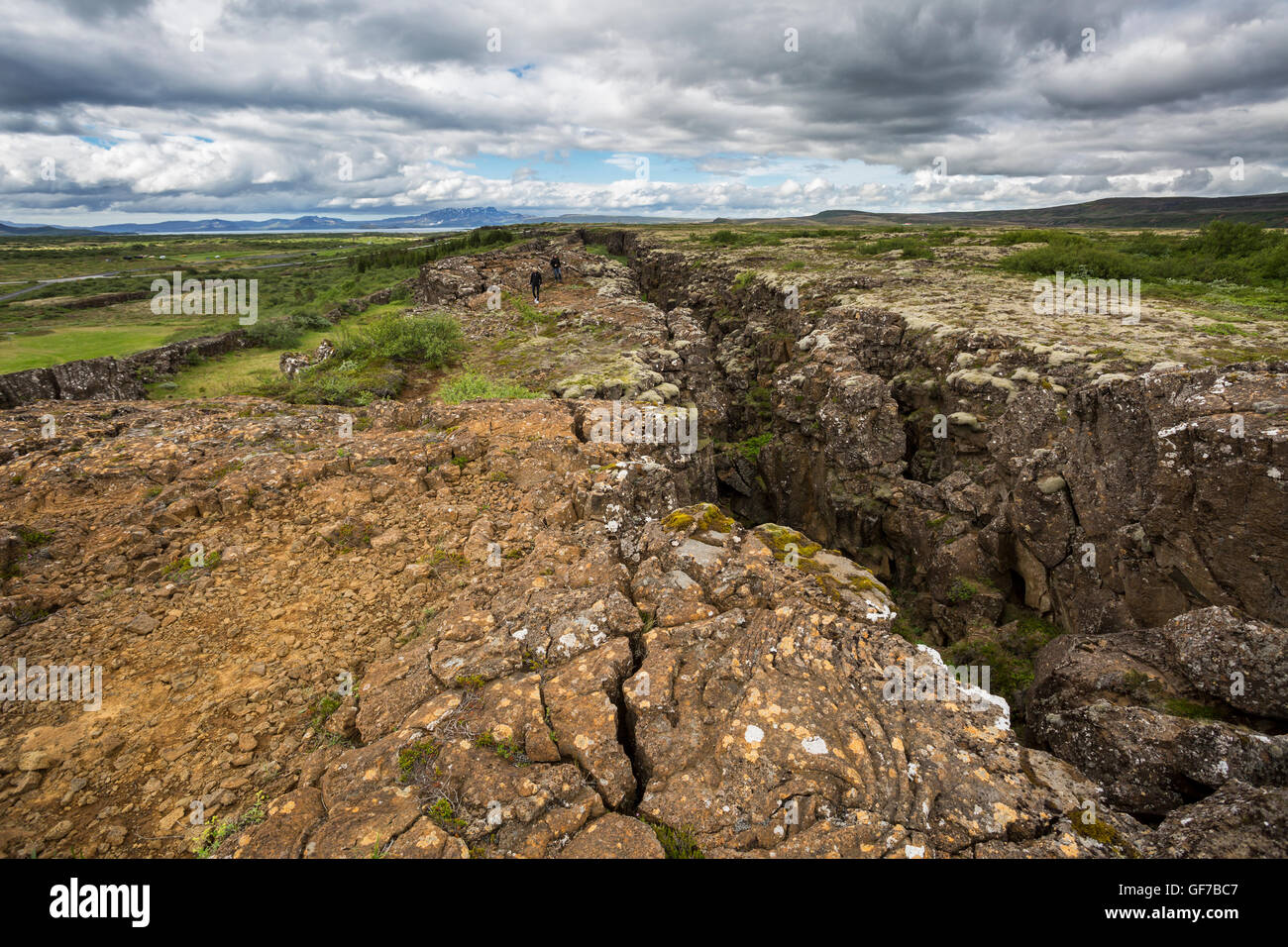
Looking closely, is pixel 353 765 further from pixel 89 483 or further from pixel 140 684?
pixel 89 483

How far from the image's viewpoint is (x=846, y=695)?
431cm

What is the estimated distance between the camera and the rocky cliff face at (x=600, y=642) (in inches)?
141

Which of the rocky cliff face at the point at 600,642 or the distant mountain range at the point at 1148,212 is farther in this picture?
the distant mountain range at the point at 1148,212

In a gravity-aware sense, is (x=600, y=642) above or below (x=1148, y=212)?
below

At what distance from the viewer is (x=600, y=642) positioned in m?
4.91

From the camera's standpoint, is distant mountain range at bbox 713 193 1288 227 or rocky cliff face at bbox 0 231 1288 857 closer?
rocky cliff face at bbox 0 231 1288 857

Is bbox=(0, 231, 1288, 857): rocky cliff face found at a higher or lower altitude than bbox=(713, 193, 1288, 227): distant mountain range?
lower

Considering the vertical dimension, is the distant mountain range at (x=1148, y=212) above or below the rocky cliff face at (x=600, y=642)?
above

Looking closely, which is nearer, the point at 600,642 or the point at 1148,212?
the point at 600,642

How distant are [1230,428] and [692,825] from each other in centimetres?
950

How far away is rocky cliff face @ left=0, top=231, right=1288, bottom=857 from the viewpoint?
3.58 metres

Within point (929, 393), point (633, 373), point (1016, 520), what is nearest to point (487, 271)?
point (633, 373)
